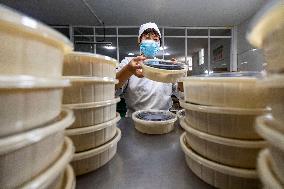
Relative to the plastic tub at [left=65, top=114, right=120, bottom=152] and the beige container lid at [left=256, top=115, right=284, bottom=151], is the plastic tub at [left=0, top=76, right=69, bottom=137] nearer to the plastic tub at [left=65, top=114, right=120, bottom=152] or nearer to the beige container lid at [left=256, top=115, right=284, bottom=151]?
the plastic tub at [left=65, top=114, right=120, bottom=152]

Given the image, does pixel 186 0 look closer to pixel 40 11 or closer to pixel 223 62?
pixel 40 11

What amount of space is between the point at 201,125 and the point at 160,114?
26.0 inches

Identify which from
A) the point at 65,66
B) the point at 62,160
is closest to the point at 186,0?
the point at 65,66

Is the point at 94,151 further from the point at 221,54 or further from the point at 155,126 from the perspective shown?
the point at 221,54

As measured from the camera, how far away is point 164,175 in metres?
0.57

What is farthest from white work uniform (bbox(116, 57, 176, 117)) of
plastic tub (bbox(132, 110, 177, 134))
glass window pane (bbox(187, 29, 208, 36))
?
glass window pane (bbox(187, 29, 208, 36))

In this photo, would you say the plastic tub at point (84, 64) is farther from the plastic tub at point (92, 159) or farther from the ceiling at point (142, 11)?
the ceiling at point (142, 11)

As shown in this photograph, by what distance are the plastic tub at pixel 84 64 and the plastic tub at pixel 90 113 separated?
9 cm

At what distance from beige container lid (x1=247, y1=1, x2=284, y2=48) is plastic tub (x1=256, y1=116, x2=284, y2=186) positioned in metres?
0.15

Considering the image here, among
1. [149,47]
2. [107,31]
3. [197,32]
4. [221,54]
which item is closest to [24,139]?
[149,47]

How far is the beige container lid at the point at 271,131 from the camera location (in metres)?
0.24

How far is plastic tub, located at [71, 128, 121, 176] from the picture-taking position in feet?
1.78

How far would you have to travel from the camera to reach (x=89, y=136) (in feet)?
1.87

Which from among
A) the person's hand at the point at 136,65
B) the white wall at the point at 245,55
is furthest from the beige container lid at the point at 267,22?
the white wall at the point at 245,55
